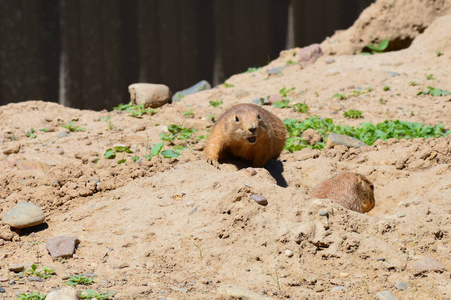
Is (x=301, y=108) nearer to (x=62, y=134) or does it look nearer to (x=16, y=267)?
(x=62, y=134)

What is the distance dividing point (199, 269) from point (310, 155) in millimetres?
2614

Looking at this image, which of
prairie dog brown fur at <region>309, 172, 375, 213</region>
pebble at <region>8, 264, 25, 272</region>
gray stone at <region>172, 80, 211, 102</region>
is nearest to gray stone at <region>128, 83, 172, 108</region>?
gray stone at <region>172, 80, 211, 102</region>

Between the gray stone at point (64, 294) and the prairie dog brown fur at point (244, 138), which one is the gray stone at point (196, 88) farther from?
the gray stone at point (64, 294)

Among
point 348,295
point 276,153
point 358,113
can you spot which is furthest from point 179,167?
point 358,113

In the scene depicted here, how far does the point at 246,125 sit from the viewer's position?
508 centimetres

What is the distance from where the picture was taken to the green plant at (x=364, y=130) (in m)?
→ 6.07

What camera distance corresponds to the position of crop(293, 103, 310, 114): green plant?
23.2 ft

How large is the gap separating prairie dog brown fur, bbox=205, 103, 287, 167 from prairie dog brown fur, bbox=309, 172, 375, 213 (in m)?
0.69

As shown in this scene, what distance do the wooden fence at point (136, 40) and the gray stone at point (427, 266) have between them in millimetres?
4782

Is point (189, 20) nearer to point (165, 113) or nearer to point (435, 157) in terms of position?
point (165, 113)

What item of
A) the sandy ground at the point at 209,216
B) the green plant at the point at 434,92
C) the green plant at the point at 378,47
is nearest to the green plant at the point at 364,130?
the sandy ground at the point at 209,216

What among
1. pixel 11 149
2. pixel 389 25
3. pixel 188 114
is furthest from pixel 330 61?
pixel 11 149

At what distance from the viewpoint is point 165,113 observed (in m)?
6.82

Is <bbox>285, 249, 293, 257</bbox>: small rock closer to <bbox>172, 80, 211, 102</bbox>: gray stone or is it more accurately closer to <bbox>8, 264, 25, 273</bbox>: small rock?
<bbox>8, 264, 25, 273</bbox>: small rock
